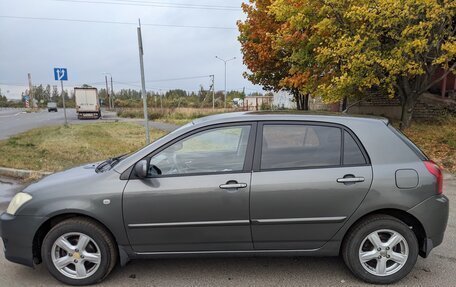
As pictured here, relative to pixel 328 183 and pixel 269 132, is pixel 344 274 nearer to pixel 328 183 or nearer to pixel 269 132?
pixel 328 183

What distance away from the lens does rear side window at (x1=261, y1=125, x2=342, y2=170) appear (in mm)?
3287

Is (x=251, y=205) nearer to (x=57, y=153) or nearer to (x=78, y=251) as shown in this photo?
(x=78, y=251)

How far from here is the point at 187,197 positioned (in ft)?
10.4

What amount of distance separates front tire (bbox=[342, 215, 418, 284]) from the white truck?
37.3 metres

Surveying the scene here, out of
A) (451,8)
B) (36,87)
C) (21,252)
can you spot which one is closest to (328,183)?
(21,252)

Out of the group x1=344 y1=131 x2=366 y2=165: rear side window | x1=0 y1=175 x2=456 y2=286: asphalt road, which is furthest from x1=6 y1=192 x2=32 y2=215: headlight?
x1=344 y1=131 x2=366 y2=165: rear side window

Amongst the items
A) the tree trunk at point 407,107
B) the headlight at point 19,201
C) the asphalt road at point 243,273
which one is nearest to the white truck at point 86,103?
the tree trunk at point 407,107

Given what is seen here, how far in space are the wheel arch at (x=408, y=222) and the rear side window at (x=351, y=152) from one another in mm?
486

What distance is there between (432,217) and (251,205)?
167 centimetres

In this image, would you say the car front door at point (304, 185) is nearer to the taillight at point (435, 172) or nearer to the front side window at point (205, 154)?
the front side window at point (205, 154)

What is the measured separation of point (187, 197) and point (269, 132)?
0.97 m

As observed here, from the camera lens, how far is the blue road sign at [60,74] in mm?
15148

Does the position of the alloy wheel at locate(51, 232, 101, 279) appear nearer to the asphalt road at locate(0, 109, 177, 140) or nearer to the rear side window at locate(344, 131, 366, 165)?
the rear side window at locate(344, 131, 366, 165)

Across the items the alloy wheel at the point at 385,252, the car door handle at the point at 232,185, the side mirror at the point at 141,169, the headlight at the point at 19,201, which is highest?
the side mirror at the point at 141,169
